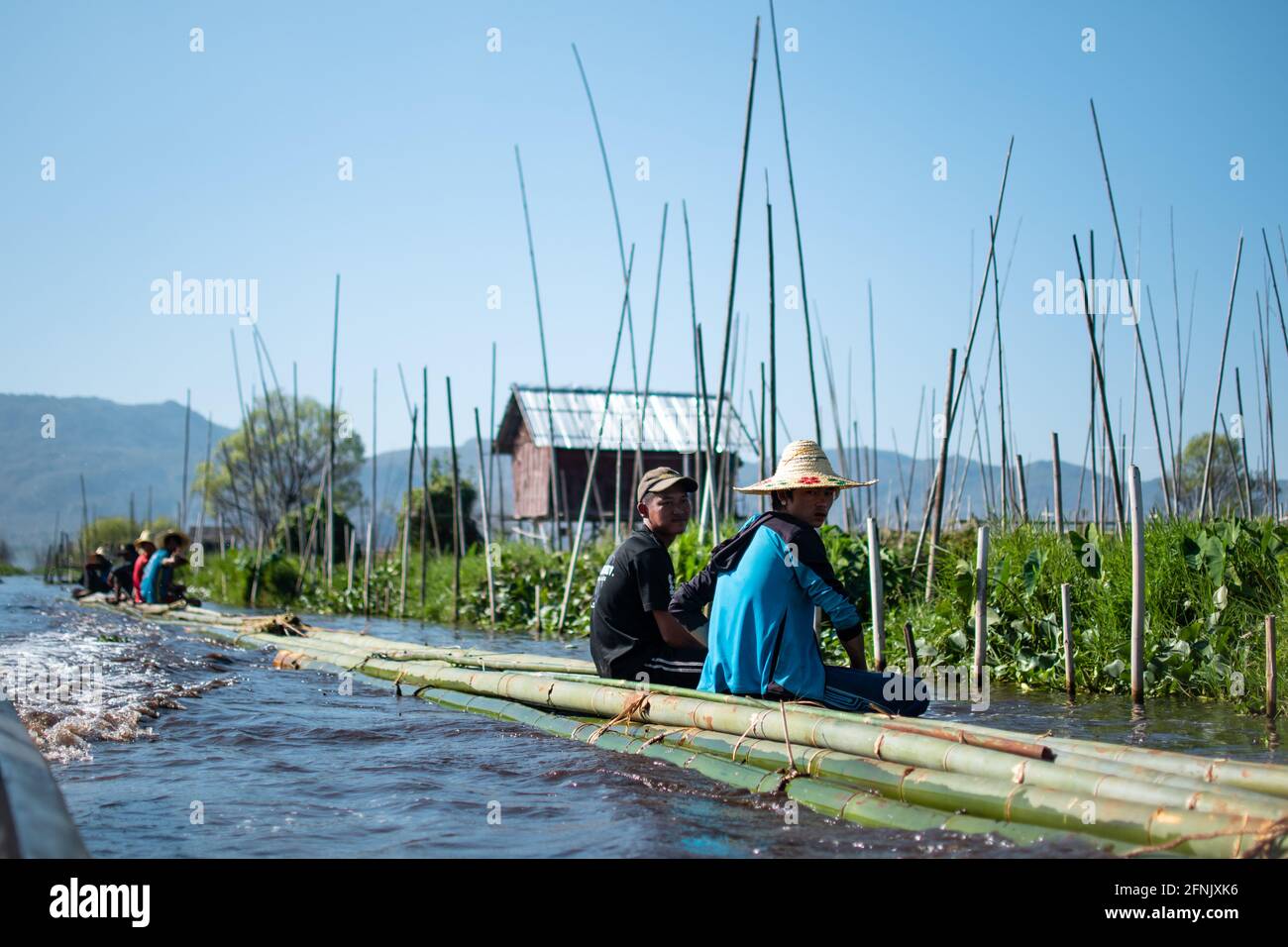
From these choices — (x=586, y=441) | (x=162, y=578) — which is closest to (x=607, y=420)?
(x=586, y=441)

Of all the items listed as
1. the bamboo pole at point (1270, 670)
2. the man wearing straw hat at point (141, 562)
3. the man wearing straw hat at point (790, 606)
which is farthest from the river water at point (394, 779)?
the man wearing straw hat at point (141, 562)

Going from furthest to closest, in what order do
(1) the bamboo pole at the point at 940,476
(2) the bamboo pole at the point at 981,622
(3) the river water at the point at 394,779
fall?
(1) the bamboo pole at the point at 940,476
(2) the bamboo pole at the point at 981,622
(3) the river water at the point at 394,779

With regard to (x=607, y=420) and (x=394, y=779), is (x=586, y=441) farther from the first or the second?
(x=394, y=779)

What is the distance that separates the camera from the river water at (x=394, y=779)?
4.51 m

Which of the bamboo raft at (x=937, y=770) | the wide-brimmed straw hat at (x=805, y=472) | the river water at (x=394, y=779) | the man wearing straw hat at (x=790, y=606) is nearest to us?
the bamboo raft at (x=937, y=770)

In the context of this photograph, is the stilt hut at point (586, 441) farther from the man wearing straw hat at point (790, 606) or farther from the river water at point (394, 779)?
the man wearing straw hat at point (790, 606)

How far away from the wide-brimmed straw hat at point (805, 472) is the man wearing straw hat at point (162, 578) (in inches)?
493

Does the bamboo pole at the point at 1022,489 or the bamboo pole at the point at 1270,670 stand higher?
the bamboo pole at the point at 1022,489

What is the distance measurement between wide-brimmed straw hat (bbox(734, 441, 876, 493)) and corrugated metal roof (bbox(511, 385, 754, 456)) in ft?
75.5

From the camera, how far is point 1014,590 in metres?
9.12

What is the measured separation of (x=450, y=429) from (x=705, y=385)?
17.4 feet

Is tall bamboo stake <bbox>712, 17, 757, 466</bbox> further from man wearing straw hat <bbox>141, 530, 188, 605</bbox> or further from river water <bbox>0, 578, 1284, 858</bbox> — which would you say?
man wearing straw hat <bbox>141, 530, 188, 605</bbox>
